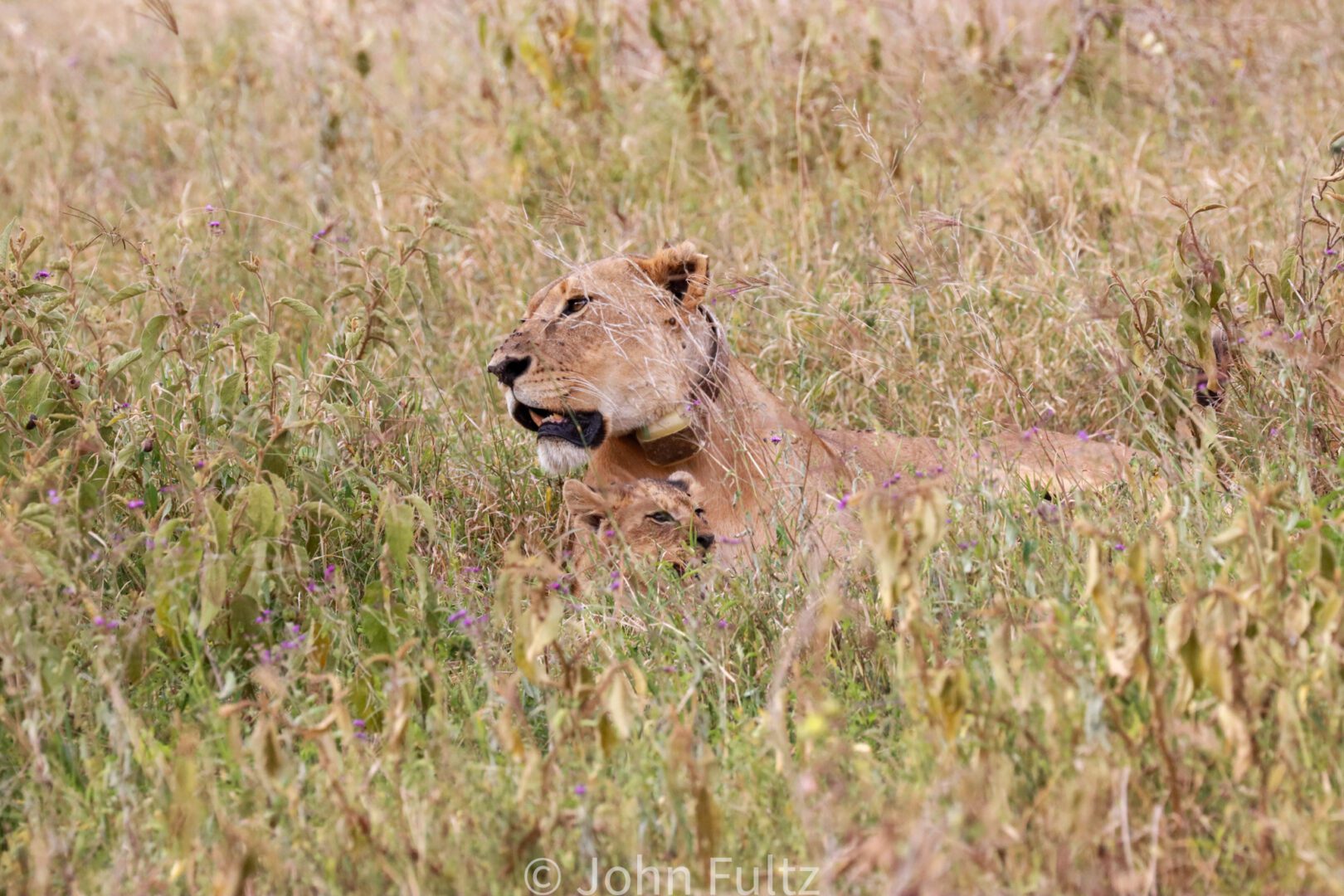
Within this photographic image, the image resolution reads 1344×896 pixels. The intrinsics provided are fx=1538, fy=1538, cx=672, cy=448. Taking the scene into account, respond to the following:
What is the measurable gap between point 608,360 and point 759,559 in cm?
88

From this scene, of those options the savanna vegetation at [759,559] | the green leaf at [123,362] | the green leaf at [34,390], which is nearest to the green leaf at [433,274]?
the savanna vegetation at [759,559]

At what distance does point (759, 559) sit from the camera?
12.2 feet

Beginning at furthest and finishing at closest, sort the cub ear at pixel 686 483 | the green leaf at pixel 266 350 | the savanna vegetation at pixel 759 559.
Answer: the cub ear at pixel 686 483 → the green leaf at pixel 266 350 → the savanna vegetation at pixel 759 559

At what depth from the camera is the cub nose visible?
14.0 feet

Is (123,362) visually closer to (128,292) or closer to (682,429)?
(128,292)

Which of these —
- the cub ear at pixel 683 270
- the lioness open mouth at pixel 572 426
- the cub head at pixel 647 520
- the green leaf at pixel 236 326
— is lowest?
the cub head at pixel 647 520

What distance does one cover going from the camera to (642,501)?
4066 millimetres

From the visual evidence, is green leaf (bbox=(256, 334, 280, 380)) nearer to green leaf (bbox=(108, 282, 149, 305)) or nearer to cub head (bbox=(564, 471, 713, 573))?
green leaf (bbox=(108, 282, 149, 305))

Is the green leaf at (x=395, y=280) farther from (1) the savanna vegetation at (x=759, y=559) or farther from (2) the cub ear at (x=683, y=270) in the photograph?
(2) the cub ear at (x=683, y=270)

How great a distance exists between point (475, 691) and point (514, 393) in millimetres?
1236

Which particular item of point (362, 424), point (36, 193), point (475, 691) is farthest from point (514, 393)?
point (36, 193)

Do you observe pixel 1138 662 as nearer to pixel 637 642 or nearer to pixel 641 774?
pixel 641 774

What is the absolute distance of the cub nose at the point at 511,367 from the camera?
4277mm

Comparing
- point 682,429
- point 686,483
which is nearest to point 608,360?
point 682,429
